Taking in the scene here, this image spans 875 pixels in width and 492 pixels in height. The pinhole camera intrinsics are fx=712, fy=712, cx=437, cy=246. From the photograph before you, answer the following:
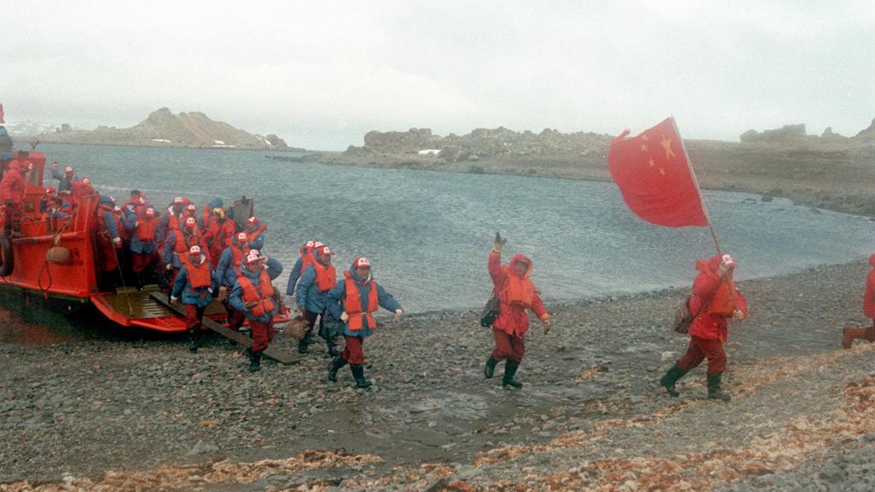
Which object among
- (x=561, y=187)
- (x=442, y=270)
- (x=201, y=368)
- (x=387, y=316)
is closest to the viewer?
(x=201, y=368)

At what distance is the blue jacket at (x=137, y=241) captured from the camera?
13.6 meters

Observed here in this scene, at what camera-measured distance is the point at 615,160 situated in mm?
8250

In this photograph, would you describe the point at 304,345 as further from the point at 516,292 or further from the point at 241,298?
the point at 516,292

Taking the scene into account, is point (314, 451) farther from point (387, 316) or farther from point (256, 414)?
point (387, 316)

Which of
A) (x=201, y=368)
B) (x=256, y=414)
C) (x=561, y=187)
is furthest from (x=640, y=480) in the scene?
(x=561, y=187)

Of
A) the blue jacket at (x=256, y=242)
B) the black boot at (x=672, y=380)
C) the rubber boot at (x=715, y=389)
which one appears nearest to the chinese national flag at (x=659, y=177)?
the rubber boot at (x=715, y=389)

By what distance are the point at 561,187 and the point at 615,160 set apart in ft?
236

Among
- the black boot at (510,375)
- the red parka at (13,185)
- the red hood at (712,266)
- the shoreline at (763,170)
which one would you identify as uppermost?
the shoreline at (763,170)

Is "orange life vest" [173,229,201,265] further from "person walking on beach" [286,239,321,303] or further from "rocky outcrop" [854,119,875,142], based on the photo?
"rocky outcrop" [854,119,875,142]

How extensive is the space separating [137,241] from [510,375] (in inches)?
318

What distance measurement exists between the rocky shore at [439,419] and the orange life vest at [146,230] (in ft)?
6.35

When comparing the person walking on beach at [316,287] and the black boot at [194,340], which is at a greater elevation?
the person walking on beach at [316,287]

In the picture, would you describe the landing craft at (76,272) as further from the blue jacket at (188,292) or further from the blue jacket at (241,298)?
the blue jacket at (241,298)

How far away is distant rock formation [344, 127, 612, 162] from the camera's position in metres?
124
